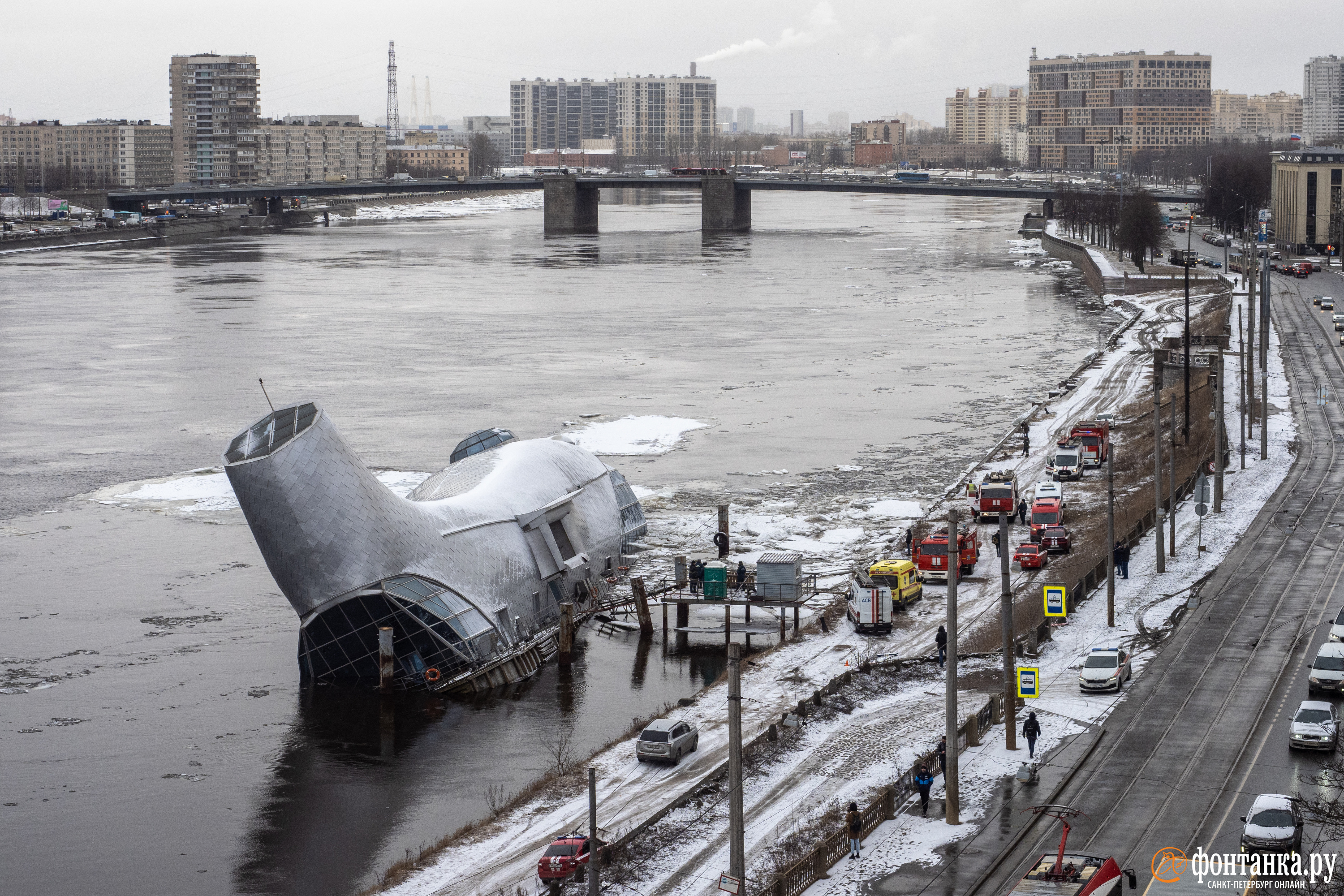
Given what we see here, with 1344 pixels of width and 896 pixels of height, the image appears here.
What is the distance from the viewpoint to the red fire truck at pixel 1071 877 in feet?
64.6

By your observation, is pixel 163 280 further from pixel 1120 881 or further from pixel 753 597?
pixel 1120 881

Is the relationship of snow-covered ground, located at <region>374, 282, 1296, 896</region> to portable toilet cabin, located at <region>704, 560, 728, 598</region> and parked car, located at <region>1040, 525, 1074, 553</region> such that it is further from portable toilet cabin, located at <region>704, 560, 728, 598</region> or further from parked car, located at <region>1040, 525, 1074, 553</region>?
portable toilet cabin, located at <region>704, 560, 728, 598</region>

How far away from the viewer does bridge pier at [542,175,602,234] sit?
628ft

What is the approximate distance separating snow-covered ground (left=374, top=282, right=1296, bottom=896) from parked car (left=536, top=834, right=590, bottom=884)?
471 mm

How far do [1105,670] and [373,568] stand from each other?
15219 mm

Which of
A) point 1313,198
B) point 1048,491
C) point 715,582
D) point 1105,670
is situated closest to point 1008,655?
point 1105,670

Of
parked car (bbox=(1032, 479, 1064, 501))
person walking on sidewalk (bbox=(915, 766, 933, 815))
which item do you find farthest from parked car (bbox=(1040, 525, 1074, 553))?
person walking on sidewalk (bbox=(915, 766, 933, 815))

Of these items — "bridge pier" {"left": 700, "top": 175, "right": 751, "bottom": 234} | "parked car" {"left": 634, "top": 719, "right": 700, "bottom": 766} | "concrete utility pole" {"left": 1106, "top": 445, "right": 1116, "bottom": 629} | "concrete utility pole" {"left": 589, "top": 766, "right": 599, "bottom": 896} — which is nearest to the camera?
"concrete utility pole" {"left": 589, "top": 766, "right": 599, "bottom": 896}

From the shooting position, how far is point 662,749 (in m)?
28.1

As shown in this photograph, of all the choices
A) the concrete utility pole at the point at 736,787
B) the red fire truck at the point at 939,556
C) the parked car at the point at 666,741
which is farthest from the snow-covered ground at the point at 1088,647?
the parked car at the point at 666,741

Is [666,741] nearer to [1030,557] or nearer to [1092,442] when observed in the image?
[1030,557]

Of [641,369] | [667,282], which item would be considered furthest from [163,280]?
[641,369]

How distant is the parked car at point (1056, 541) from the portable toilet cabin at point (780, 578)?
26.1ft

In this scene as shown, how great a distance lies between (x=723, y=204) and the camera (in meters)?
192
